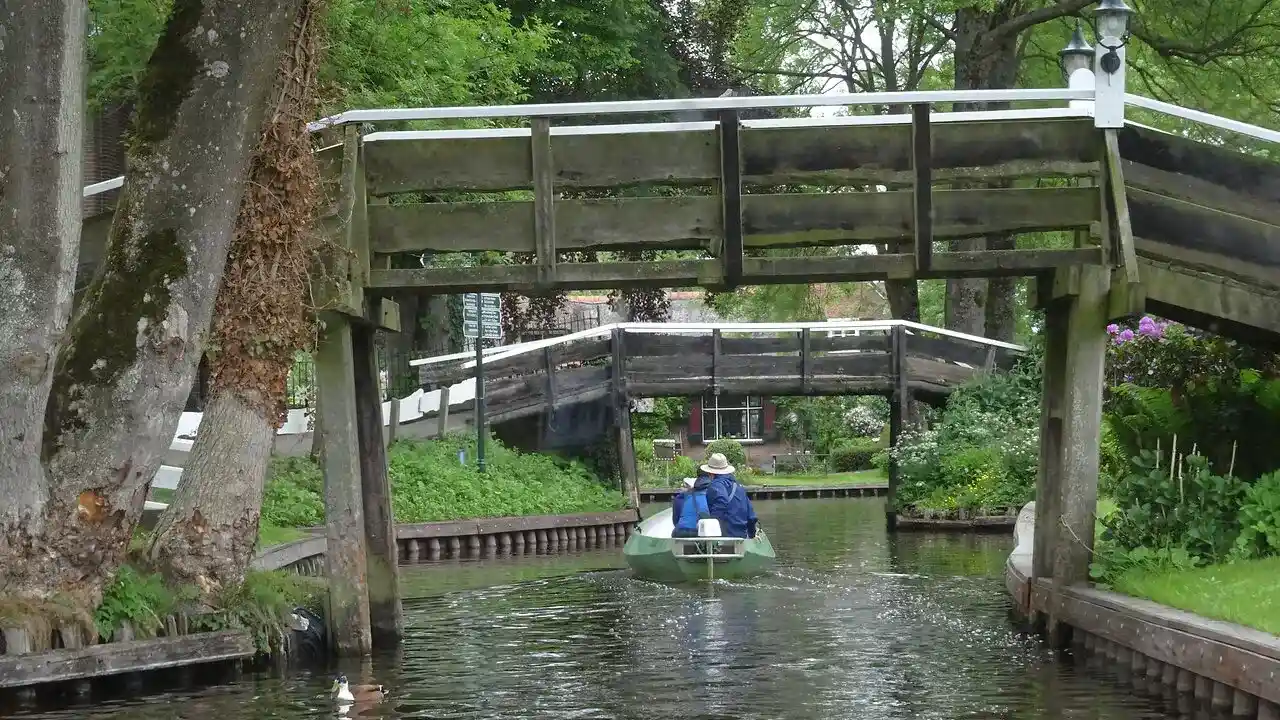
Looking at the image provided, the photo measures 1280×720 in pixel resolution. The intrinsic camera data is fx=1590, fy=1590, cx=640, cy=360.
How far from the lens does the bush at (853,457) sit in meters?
48.5

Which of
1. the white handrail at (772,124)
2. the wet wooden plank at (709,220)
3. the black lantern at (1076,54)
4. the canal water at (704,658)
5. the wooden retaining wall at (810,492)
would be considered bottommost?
the wooden retaining wall at (810,492)

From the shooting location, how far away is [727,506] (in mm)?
18328

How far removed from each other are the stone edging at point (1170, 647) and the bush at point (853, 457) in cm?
3573

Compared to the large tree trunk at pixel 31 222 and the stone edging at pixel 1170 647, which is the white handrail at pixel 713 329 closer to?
the stone edging at pixel 1170 647

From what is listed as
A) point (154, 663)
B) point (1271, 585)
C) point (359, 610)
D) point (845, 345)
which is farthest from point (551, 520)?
point (1271, 585)

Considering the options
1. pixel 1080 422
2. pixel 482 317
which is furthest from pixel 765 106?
pixel 482 317

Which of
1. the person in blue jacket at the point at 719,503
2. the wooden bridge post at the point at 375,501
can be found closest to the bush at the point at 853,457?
the person in blue jacket at the point at 719,503

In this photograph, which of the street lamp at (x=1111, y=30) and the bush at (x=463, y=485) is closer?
the street lamp at (x=1111, y=30)

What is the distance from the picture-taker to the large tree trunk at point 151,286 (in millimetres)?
10336

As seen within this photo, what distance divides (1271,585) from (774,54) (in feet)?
91.0

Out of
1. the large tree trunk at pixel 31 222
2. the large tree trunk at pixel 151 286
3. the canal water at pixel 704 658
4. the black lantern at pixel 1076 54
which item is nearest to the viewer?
the large tree trunk at pixel 31 222

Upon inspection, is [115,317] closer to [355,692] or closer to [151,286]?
[151,286]

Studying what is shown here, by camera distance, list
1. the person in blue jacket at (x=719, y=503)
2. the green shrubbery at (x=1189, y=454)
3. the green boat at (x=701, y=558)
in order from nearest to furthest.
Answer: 1. the green shrubbery at (x=1189, y=454)
2. the green boat at (x=701, y=558)
3. the person in blue jacket at (x=719, y=503)

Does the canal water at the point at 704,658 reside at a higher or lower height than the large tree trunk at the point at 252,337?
lower
